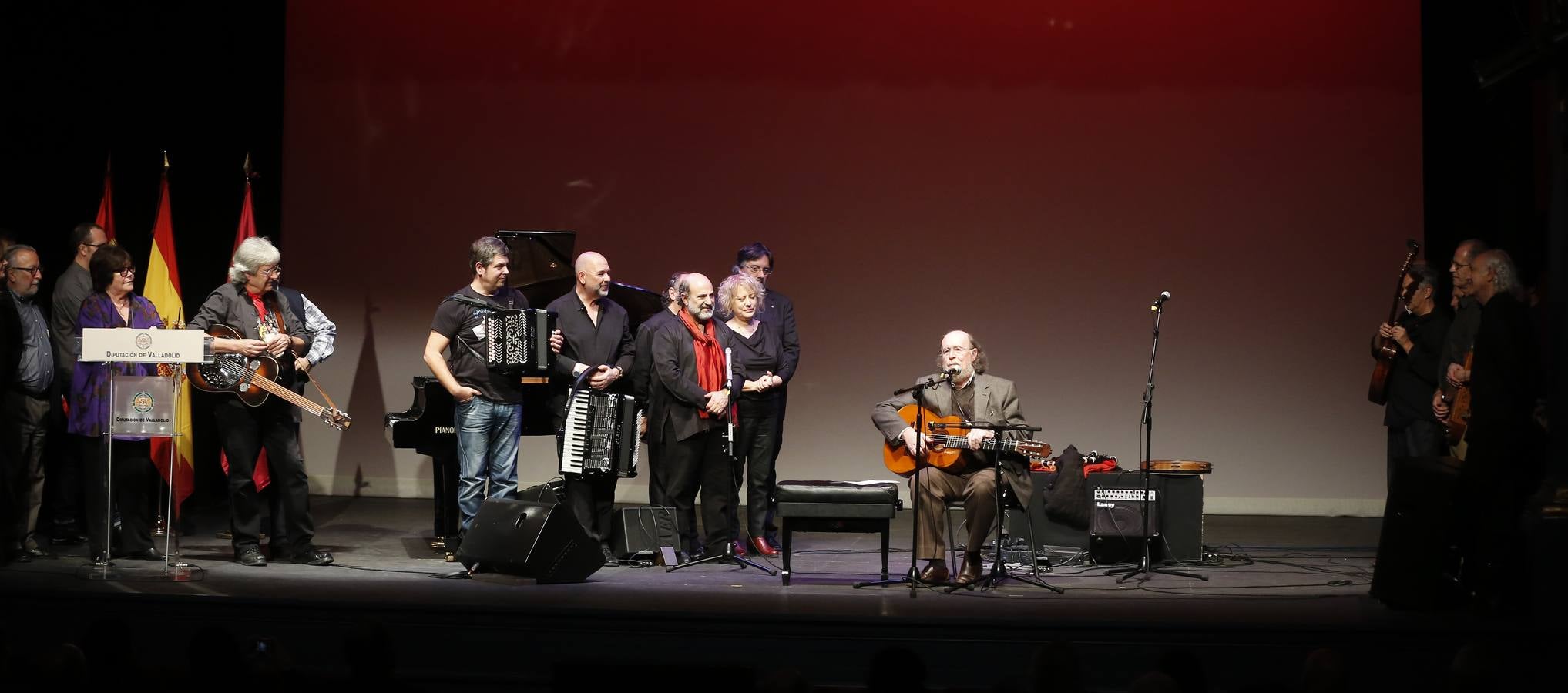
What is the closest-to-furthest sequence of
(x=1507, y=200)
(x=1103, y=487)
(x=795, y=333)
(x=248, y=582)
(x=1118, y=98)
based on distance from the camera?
(x=248, y=582), (x=1103, y=487), (x=795, y=333), (x=1507, y=200), (x=1118, y=98)

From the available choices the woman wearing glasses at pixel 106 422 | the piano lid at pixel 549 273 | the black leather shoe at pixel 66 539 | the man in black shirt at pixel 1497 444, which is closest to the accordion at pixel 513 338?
the piano lid at pixel 549 273

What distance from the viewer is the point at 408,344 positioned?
10.1 metres

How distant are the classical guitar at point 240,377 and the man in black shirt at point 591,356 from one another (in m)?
1.17

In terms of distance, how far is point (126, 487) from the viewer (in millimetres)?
6758

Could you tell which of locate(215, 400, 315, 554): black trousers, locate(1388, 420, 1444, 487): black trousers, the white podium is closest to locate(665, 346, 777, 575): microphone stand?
locate(215, 400, 315, 554): black trousers

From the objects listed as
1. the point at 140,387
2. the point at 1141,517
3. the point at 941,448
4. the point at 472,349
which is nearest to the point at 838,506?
A: the point at 941,448

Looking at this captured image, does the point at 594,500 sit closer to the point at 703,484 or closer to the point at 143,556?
the point at 703,484

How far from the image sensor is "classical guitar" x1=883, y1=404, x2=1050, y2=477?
20.8 ft

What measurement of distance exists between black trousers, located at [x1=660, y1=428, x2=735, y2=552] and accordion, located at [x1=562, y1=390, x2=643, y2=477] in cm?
29

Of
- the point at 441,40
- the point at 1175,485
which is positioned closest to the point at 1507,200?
the point at 1175,485

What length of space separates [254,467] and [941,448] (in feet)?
11.2

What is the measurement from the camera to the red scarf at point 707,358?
7.11 metres

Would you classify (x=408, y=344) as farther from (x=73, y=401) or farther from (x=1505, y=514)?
(x=1505, y=514)

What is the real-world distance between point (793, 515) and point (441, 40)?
549 centimetres
